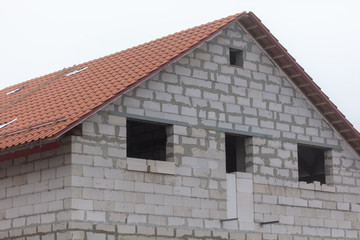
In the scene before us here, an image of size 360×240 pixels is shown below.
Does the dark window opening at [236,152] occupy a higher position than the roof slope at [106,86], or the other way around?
the roof slope at [106,86]

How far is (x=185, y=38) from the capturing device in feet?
66.7

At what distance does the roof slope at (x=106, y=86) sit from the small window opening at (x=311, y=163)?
1.27 metres

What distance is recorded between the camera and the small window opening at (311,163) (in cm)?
2346

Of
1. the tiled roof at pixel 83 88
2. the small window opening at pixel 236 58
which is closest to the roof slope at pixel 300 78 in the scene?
the small window opening at pixel 236 58

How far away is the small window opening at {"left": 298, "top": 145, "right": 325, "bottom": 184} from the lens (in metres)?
23.5

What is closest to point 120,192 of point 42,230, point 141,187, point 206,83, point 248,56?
point 141,187

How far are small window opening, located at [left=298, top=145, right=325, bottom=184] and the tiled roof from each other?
4752mm

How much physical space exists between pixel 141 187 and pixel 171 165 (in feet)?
2.85

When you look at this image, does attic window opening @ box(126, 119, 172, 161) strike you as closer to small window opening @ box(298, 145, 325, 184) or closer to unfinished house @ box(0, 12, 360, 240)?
unfinished house @ box(0, 12, 360, 240)

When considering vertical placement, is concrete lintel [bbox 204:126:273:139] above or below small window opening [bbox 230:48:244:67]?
below

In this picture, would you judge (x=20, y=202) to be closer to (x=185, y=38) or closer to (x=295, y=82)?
(x=185, y=38)

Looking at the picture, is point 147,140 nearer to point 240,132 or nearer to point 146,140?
point 146,140

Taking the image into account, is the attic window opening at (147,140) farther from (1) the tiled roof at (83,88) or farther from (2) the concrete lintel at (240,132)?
(2) the concrete lintel at (240,132)

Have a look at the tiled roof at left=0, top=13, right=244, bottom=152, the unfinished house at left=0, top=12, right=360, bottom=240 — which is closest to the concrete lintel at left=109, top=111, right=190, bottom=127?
the unfinished house at left=0, top=12, right=360, bottom=240
